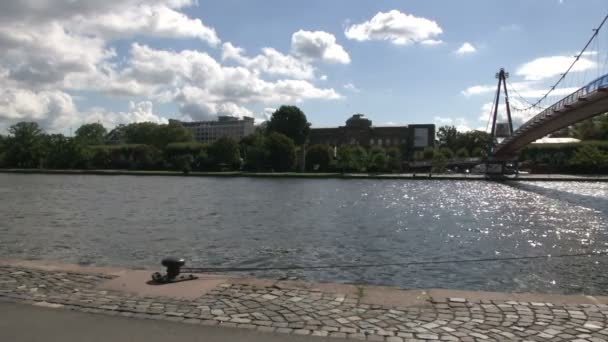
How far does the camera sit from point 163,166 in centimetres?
11881

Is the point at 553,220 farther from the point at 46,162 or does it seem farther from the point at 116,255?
the point at 46,162

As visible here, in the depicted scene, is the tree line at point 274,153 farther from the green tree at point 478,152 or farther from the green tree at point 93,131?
the green tree at point 93,131

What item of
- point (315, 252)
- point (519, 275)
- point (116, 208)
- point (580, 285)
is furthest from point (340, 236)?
point (116, 208)

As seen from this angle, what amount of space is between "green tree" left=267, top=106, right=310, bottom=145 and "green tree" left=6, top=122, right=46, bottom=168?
58.8 m

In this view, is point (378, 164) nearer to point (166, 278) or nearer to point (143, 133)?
point (143, 133)

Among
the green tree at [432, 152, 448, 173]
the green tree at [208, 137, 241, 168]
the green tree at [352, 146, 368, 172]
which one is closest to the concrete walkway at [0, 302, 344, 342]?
the green tree at [352, 146, 368, 172]

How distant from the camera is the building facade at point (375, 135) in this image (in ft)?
508

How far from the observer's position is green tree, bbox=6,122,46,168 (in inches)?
5064

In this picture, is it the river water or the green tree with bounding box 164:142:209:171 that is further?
the green tree with bounding box 164:142:209:171

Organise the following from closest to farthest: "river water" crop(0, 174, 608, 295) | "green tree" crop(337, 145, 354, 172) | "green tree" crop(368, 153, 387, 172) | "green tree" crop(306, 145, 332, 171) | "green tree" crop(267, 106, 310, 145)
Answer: "river water" crop(0, 174, 608, 295) → "green tree" crop(368, 153, 387, 172) → "green tree" crop(337, 145, 354, 172) → "green tree" crop(306, 145, 332, 171) → "green tree" crop(267, 106, 310, 145)

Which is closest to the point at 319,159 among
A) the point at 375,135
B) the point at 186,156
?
the point at 186,156

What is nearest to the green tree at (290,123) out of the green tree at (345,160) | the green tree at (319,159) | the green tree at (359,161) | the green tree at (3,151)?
the green tree at (319,159)

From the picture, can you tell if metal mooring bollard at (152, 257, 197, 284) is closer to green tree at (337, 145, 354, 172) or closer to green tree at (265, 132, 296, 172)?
green tree at (265, 132, 296, 172)

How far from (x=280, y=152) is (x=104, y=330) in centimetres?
9423
